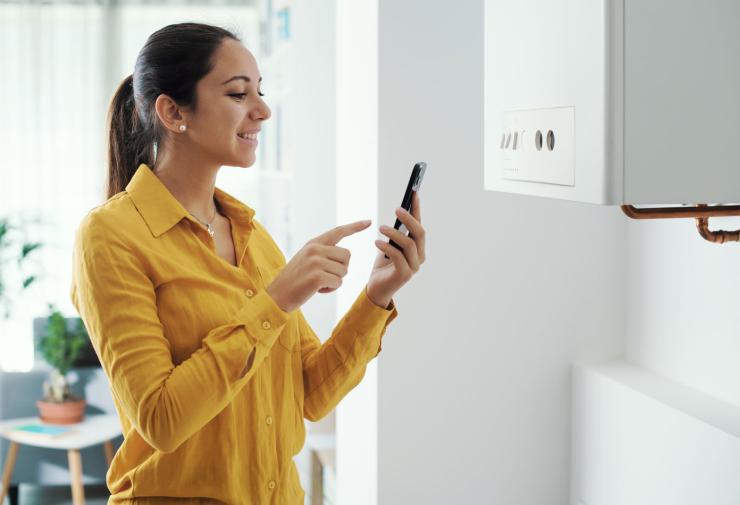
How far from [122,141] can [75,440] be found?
2466 millimetres

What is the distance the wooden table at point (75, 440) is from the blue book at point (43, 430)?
19 millimetres

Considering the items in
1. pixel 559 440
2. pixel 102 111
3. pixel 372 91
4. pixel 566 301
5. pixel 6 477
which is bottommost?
pixel 6 477

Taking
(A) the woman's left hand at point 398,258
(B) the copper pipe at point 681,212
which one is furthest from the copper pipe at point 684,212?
(A) the woman's left hand at point 398,258

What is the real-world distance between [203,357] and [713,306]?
1.06 metres

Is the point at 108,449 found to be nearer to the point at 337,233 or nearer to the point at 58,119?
the point at 58,119

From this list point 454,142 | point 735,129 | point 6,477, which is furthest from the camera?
point 6,477

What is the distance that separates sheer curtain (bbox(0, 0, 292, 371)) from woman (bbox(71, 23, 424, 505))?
12.0 feet

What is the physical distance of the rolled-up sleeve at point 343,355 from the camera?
4.49 feet

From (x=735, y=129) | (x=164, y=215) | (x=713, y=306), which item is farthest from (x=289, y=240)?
(x=735, y=129)

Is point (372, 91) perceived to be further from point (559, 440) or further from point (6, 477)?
point (6, 477)

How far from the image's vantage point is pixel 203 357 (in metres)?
1.14

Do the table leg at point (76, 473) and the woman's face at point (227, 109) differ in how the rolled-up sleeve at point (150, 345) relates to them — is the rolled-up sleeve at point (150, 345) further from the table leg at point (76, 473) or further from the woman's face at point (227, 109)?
the table leg at point (76, 473)

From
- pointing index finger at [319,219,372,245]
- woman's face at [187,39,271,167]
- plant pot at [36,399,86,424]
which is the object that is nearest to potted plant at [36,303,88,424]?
plant pot at [36,399,86,424]

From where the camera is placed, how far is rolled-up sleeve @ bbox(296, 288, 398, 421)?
1369 millimetres
